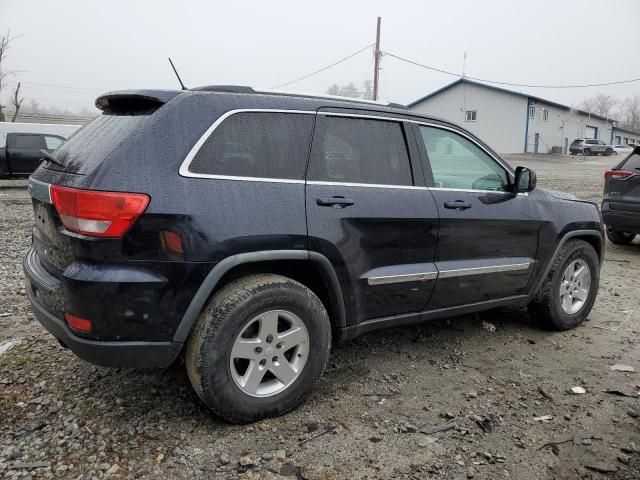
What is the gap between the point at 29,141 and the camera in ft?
50.6

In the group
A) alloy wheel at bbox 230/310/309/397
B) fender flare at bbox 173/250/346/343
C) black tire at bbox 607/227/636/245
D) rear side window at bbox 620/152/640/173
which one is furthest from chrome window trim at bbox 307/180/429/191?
black tire at bbox 607/227/636/245

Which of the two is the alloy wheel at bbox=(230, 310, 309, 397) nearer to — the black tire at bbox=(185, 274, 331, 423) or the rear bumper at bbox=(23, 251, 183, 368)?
the black tire at bbox=(185, 274, 331, 423)

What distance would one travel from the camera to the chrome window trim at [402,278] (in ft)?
10.5

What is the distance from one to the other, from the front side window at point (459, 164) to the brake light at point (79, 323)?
7.59 feet

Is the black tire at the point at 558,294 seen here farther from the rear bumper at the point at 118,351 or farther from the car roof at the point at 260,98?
the rear bumper at the point at 118,351

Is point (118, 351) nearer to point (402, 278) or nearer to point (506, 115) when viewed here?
point (402, 278)

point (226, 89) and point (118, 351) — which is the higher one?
point (226, 89)

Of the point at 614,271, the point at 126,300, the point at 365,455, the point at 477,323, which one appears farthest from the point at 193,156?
the point at 614,271

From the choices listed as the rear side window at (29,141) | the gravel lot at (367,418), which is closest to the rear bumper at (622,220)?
the gravel lot at (367,418)

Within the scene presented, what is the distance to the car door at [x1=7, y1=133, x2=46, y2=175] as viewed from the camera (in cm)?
1523

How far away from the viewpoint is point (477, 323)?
4.62 m

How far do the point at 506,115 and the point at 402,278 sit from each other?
47617mm

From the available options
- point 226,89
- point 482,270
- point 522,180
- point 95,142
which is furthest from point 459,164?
point 95,142

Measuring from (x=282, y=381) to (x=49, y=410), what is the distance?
1.34 meters
